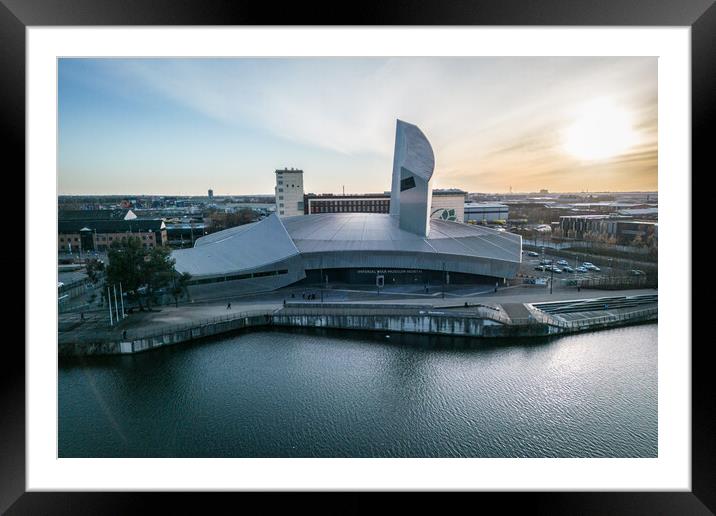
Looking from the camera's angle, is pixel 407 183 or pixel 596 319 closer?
pixel 596 319

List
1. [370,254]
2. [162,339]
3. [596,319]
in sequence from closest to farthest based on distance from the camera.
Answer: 1. [162,339]
2. [596,319]
3. [370,254]

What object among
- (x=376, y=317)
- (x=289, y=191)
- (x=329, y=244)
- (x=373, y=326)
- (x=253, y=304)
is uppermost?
(x=289, y=191)

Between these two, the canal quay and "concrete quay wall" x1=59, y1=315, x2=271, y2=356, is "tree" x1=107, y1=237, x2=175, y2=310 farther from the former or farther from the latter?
"concrete quay wall" x1=59, y1=315, x2=271, y2=356

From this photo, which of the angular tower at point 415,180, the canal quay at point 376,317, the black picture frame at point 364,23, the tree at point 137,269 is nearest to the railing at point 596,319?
the canal quay at point 376,317

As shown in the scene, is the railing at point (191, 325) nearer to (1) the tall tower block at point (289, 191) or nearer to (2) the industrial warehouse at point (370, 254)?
(2) the industrial warehouse at point (370, 254)

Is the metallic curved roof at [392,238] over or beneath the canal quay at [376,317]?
over

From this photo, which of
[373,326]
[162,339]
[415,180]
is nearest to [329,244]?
[415,180]

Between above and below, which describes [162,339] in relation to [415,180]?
below

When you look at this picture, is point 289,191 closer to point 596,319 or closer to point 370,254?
point 370,254
